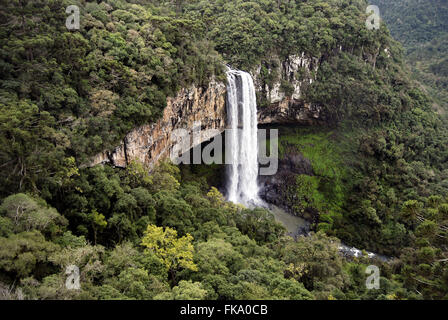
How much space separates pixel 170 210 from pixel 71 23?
1142 centimetres

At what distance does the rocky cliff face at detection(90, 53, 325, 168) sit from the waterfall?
108 cm

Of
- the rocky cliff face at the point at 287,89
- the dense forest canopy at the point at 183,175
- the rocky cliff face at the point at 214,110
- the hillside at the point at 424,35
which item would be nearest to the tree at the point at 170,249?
the dense forest canopy at the point at 183,175

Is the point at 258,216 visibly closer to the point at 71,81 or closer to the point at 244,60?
the point at 71,81

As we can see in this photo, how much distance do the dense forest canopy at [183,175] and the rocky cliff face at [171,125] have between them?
0.75 metres

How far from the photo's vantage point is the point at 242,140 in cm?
2994

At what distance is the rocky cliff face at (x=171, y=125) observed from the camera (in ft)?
63.0

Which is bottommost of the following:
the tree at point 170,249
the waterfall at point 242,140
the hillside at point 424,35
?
the tree at point 170,249

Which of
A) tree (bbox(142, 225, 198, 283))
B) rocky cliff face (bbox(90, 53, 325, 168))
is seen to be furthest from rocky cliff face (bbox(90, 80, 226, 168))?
tree (bbox(142, 225, 198, 283))

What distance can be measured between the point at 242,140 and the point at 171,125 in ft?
27.8

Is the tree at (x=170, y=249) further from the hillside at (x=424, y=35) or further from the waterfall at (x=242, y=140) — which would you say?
the hillside at (x=424, y=35)

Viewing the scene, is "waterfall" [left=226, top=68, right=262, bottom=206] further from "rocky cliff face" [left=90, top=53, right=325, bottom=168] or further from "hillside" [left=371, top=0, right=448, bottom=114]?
A: "hillside" [left=371, top=0, right=448, bottom=114]

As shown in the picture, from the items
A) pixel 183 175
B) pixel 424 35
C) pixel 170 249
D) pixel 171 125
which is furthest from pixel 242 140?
pixel 424 35

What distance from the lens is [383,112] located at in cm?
3419

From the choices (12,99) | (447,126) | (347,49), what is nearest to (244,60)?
(347,49)
